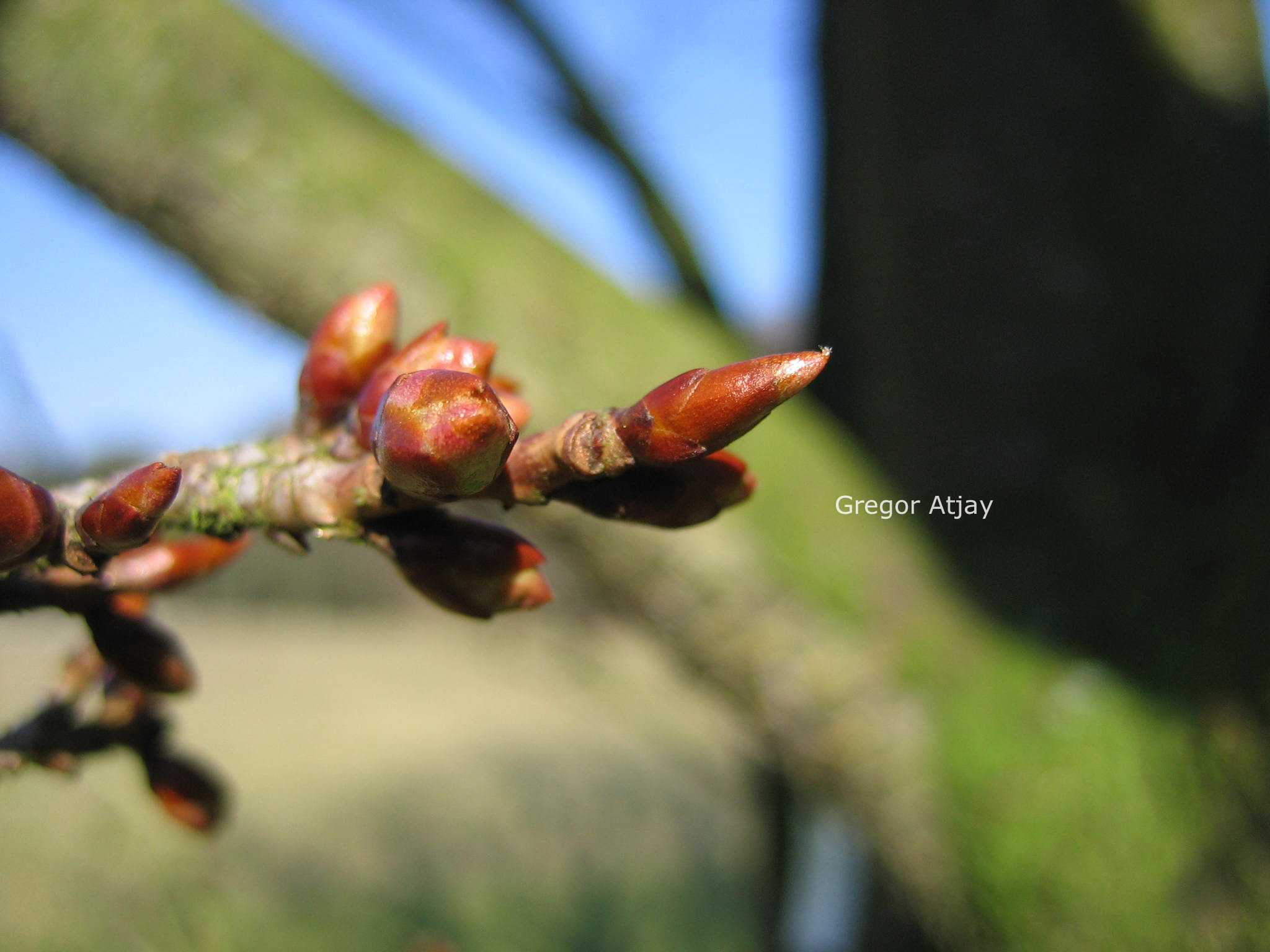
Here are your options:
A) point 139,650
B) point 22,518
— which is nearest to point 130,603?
point 139,650

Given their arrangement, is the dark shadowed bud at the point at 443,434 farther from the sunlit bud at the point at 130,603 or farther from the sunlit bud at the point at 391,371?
the sunlit bud at the point at 130,603

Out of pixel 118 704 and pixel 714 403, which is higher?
pixel 714 403

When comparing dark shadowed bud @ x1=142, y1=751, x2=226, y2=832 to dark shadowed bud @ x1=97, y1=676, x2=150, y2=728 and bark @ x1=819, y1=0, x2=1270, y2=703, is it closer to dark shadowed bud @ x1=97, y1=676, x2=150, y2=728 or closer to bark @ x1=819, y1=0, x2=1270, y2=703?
dark shadowed bud @ x1=97, y1=676, x2=150, y2=728

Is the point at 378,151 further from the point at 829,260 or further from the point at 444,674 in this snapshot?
the point at 444,674

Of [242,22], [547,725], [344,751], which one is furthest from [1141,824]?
[547,725]

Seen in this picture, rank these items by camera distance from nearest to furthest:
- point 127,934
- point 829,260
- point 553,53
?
point 127,934, point 829,260, point 553,53

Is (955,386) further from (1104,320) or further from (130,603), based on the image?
(130,603)

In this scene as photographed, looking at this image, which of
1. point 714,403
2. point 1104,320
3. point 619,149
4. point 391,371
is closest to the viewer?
point 714,403
